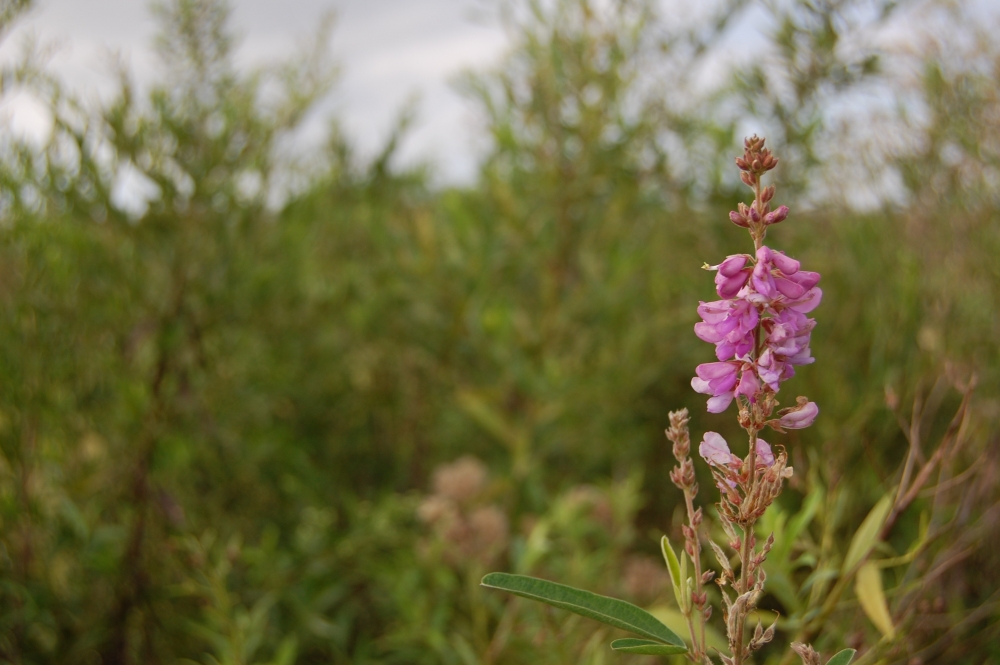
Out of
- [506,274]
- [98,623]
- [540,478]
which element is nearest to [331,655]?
[98,623]

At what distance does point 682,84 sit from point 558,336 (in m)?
0.77

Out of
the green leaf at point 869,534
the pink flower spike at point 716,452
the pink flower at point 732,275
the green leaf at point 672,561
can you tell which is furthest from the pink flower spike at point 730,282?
the green leaf at point 869,534

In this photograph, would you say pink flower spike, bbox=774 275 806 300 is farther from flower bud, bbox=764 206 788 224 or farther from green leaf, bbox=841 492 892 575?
green leaf, bbox=841 492 892 575

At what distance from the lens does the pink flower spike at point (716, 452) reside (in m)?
0.60

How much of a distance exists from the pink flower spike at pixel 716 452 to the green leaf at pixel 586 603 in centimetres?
13

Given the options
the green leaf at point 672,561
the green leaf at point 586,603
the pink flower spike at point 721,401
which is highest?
the pink flower spike at point 721,401

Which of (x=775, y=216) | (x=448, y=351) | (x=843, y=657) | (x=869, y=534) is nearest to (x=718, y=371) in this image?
(x=775, y=216)

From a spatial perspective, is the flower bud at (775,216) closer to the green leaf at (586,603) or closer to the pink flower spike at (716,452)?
the pink flower spike at (716,452)

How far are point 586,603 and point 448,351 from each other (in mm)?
1642

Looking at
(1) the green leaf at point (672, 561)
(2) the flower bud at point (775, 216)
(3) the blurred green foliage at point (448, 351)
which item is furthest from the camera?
(3) the blurred green foliage at point (448, 351)

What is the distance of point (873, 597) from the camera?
93 cm

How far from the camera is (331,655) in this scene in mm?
1825

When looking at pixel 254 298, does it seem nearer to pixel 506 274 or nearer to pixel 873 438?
pixel 506 274

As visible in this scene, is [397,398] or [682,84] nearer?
[682,84]
